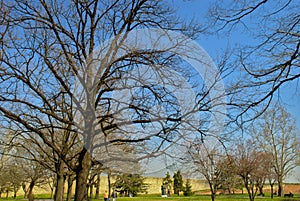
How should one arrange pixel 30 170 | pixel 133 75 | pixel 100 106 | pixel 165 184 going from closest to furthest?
pixel 133 75
pixel 100 106
pixel 30 170
pixel 165 184

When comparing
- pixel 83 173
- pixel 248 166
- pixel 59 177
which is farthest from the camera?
pixel 248 166

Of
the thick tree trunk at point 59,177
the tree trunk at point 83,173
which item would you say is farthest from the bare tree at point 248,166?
the tree trunk at point 83,173

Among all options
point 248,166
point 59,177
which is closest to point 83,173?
point 59,177

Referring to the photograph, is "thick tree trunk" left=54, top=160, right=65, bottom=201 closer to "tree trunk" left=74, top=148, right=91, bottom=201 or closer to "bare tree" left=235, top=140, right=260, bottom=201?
"tree trunk" left=74, top=148, right=91, bottom=201

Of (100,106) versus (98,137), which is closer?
(98,137)

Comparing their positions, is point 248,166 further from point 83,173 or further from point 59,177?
point 83,173

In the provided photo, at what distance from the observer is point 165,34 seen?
6883 millimetres

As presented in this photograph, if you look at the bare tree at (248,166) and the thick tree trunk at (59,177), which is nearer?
the thick tree trunk at (59,177)

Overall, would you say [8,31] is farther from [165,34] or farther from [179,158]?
[179,158]

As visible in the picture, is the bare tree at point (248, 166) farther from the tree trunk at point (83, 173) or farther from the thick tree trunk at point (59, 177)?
the tree trunk at point (83, 173)

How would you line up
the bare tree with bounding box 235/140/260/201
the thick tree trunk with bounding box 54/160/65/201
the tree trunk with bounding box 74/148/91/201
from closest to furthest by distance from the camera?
the tree trunk with bounding box 74/148/91/201 → the thick tree trunk with bounding box 54/160/65/201 → the bare tree with bounding box 235/140/260/201

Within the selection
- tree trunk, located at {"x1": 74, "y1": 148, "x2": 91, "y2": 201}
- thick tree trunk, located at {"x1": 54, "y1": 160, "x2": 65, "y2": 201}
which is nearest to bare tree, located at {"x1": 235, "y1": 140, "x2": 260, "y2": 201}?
thick tree trunk, located at {"x1": 54, "y1": 160, "x2": 65, "y2": 201}

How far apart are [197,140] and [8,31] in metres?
4.32

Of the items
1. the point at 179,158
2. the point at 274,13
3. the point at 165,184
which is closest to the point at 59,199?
the point at 179,158
